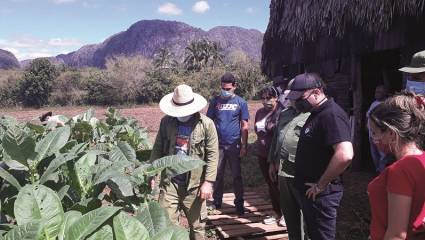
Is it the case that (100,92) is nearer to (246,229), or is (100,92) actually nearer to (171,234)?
(246,229)

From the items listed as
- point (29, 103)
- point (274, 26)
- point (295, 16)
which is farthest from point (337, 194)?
point (29, 103)

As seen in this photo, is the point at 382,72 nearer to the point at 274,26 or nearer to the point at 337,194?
the point at 274,26

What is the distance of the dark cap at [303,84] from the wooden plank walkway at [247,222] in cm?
201

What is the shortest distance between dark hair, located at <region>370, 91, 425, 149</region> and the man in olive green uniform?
1.58 meters

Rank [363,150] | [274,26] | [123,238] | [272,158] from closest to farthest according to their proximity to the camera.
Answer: [123,238] < [272,158] < [363,150] < [274,26]

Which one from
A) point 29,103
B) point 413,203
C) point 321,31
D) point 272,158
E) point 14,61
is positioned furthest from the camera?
point 14,61

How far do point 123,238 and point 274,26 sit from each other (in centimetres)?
785

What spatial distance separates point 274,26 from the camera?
875 cm

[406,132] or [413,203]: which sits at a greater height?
[406,132]

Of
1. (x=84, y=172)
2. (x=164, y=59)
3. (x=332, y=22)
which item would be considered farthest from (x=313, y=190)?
(x=164, y=59)

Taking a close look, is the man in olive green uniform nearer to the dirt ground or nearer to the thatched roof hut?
the dirt ground

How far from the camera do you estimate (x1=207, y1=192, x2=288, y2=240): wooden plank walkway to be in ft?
15.7

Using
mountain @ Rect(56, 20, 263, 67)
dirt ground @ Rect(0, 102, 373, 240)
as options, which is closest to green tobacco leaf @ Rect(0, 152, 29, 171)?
dirt ground @ Rect(0, 102, 373, 240)

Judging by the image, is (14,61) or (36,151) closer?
(36,151)
